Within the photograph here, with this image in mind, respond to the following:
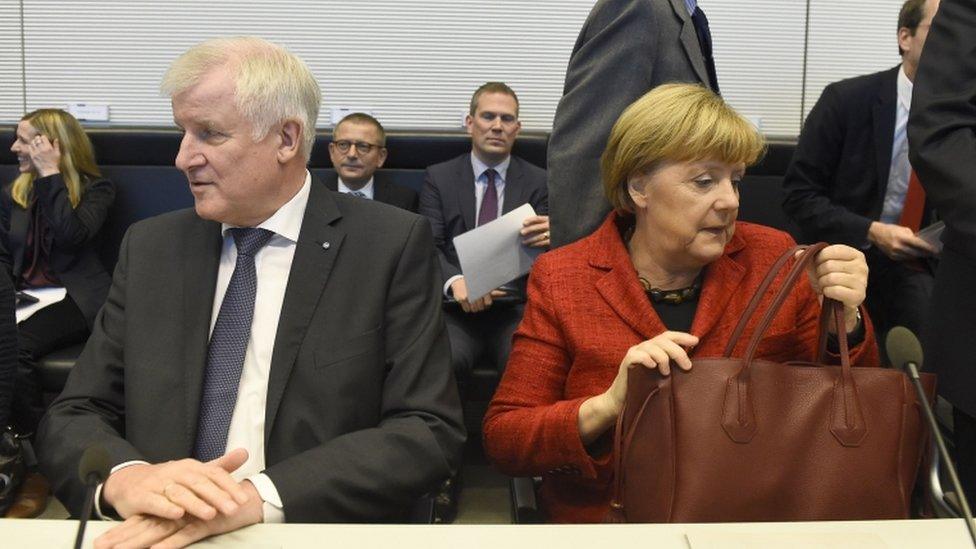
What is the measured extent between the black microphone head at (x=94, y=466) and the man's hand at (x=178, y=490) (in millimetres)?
87

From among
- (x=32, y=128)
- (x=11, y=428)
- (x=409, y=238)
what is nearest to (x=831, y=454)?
(x=409, y=238)

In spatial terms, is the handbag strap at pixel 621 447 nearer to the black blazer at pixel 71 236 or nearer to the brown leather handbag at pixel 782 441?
the brown leather handbag at pixel 782 441

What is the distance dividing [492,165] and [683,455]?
2776 millimetres

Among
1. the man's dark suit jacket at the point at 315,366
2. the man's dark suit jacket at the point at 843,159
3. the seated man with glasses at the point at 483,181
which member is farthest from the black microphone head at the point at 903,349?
the seated man with glasses at the point at 483,181

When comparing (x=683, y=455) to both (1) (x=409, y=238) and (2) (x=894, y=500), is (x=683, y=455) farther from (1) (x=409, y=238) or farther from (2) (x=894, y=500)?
(1) (x=409, y=238)

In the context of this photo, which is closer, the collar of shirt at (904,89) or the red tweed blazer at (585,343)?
the red tweed blazer at (585,343)

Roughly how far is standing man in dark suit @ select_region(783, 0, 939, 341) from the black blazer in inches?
101

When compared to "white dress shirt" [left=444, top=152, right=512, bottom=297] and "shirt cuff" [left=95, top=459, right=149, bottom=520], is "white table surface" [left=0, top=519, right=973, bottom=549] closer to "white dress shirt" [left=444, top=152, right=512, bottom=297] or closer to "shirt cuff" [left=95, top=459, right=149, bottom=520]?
"shirt cuff" [left=95, top=459, right=149, bottom=520]

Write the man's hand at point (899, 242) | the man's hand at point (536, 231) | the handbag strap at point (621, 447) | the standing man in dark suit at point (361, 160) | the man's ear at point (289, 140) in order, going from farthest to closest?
1. the standing man in dark suit at point (361, 160)
2. the man's hand at point (899, 242)
3. the man's hand at point (536, 231)
4. the man's ear at point (289, 140)
5. the handbag strap at point (621, 447)

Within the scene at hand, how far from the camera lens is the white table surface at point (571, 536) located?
1140mm

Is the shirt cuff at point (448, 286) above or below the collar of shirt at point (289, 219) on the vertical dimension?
below

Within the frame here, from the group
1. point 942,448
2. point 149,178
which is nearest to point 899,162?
point 942,448

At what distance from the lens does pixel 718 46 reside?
14.9ft

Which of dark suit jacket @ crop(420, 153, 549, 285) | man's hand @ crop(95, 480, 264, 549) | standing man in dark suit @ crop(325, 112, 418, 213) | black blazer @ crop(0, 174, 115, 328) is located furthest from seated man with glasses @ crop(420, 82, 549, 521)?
man's hand @ crop(95, 480, 264, 549)
